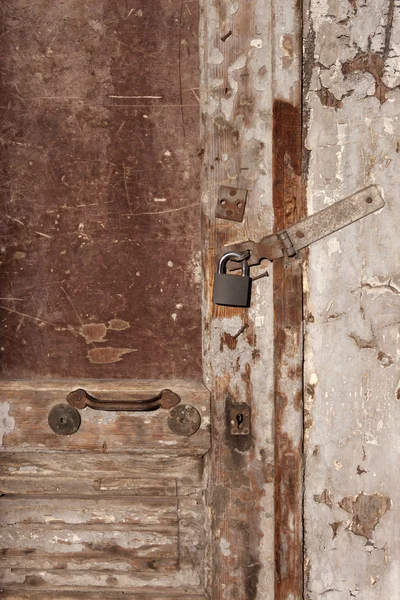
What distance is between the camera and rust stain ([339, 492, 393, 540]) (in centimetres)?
149

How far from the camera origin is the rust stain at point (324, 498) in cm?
149

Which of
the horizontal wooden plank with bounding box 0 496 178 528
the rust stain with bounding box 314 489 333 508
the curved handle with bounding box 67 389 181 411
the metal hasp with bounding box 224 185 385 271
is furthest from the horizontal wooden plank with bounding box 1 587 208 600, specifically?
the metal hasp with bounding box 224 185 385 271

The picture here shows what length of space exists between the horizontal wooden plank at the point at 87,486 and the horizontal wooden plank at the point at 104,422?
0.31 ft

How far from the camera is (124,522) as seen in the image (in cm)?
155

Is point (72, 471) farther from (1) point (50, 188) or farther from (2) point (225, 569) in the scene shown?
(1) point (50, 188)

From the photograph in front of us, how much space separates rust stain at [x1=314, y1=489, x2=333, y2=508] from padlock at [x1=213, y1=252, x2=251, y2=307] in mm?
539

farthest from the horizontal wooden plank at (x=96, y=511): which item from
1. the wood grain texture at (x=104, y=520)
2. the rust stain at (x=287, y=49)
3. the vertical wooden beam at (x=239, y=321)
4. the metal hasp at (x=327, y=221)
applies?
the rust stain at (x=287, y=49)

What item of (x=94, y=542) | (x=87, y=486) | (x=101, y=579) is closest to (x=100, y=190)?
(x=87, y=486)

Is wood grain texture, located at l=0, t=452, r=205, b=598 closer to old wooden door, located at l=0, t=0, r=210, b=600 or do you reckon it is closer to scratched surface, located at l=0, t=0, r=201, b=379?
old wooden door, located at l=0, t=0, r=210, b=600

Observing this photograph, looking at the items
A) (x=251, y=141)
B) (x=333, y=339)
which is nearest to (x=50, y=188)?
(x=251, y=141)

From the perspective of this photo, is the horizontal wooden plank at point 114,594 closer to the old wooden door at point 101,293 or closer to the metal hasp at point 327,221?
the old wooden door at point 101,293

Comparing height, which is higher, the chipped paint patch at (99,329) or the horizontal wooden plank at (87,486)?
the chipped paint patch at (99,329)

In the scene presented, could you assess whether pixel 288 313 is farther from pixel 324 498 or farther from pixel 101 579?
pixel 101 579

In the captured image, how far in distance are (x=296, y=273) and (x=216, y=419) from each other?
1.42 ft
